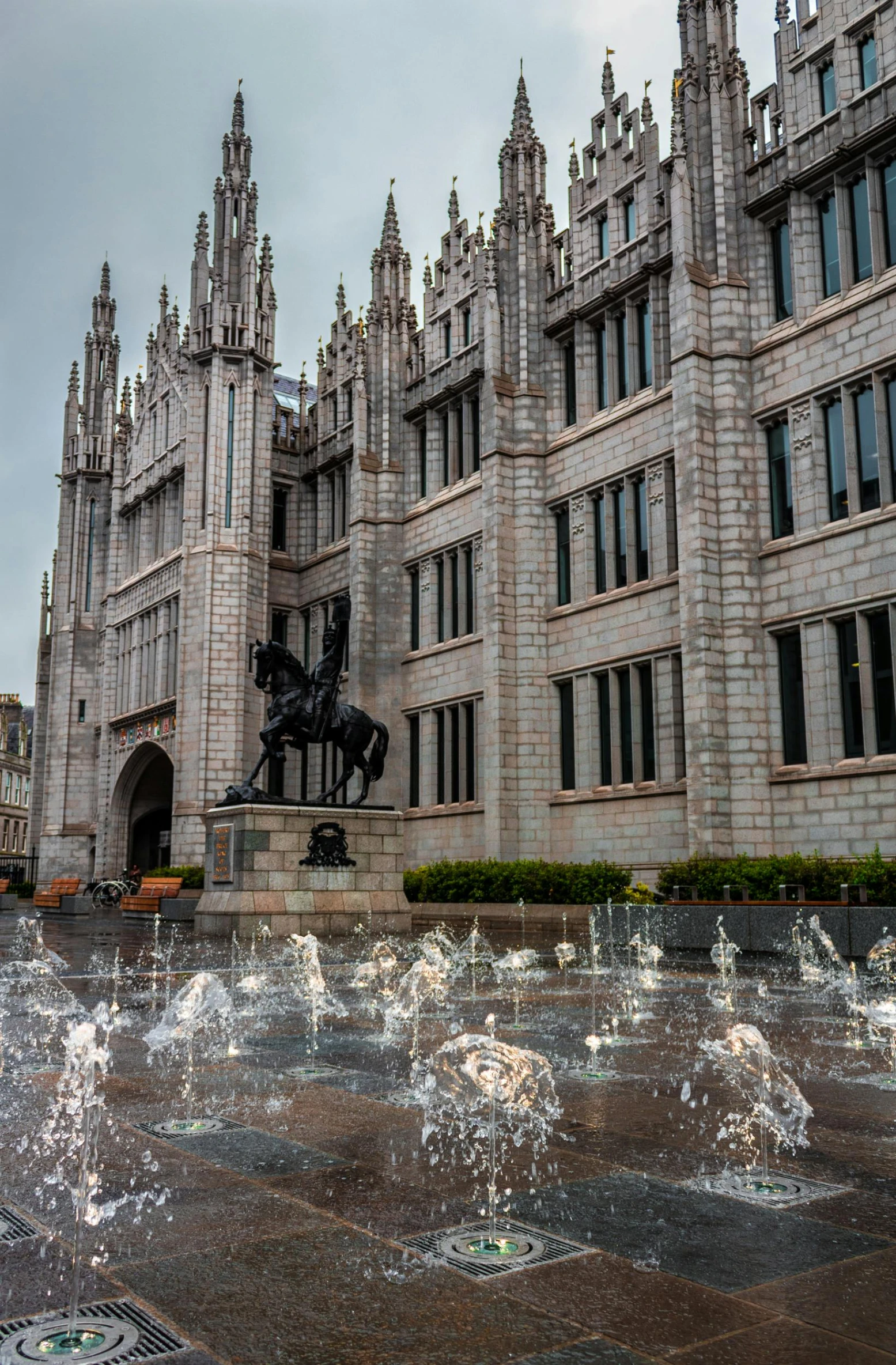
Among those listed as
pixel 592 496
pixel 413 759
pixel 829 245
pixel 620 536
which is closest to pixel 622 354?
pixel 592 496

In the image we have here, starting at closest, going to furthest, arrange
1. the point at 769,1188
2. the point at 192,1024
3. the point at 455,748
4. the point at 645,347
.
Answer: the point at 769,1188, the point at 192,1024, the point at 645,347, the point at 455,748

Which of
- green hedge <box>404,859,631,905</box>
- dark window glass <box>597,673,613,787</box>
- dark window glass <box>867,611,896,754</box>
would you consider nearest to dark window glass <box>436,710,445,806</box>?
green hedge <box>404,859,631,905</box>

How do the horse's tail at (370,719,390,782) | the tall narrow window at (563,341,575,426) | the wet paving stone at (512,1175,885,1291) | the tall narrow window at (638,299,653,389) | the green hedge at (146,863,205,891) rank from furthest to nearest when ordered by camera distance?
the green hedge at (146,863,205,891)
the tall narrow window at (563,341,575,426)
the tall narrow window at (638,299,653,389)
the horse's tail at (370,719,390,782)
the wet paving stone at (512,1175,885,1291)

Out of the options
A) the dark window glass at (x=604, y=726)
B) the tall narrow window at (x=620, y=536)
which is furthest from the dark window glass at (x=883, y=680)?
the dark window glass at (x=604, y=726)

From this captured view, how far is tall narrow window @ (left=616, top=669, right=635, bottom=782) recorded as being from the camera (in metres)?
28.9

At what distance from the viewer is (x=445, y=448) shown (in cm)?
3750

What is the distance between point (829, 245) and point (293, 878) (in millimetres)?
18196

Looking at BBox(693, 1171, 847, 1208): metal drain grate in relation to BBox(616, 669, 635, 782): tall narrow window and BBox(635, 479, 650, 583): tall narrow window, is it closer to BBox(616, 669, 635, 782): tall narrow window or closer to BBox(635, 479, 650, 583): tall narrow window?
BBox(616, 669, 635, 782): tall narrow window

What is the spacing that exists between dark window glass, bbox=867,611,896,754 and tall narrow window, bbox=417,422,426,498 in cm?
1820

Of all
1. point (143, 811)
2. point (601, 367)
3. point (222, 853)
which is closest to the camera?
point (222, 853)

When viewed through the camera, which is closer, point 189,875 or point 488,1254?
point 488,1254

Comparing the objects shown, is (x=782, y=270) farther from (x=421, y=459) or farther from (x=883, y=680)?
(x=421, y=459)

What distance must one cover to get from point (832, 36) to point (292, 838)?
2117 centimetres

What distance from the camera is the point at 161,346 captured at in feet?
165
